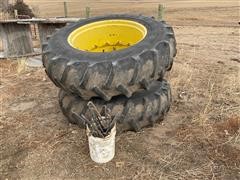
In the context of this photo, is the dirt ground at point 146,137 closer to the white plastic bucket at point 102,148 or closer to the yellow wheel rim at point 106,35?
the white plastic bucket at point 102,148

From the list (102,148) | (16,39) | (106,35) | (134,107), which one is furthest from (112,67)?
(16,39)

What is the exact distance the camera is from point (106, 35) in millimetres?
5617

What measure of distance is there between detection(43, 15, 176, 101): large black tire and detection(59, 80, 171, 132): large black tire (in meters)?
0.22

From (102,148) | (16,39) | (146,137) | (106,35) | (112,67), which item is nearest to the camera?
(102,148)

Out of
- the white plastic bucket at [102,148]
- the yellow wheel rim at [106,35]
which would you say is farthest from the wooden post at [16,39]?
the white plastic bucket at [102,148]

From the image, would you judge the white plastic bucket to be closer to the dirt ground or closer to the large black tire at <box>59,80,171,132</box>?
the dirt ground

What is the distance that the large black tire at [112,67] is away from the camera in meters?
4.23

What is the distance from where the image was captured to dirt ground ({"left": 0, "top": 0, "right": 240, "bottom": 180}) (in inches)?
155

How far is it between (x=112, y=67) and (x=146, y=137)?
95 cm

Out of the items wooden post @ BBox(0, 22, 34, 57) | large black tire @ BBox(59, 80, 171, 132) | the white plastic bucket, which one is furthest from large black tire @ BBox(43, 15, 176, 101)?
wooden post @ BBox(0, 22, 34, 57)

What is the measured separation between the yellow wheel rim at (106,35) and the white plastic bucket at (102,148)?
1.77 metres

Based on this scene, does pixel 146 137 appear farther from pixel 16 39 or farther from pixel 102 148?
pixel 16 39

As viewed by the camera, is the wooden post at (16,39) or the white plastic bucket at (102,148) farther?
the wooden post at (16,39)

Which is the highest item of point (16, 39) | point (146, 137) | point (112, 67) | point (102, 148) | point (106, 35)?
point (112, 67)
